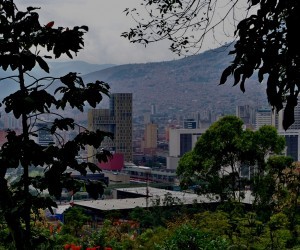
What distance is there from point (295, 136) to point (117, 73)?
8895cm

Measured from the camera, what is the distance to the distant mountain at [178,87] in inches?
4355

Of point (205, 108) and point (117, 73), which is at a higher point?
point (117, 73)

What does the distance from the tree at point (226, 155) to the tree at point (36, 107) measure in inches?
290

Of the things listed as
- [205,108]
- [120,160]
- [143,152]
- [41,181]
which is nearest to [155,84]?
[205,108]

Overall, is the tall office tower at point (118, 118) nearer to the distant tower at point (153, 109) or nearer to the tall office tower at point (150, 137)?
the tall office tower at point (150, 137)

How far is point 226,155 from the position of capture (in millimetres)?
9352

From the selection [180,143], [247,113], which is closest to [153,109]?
[247,113]

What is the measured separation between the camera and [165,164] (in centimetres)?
5684

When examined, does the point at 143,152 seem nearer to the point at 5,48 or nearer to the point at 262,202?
the point at 262,202

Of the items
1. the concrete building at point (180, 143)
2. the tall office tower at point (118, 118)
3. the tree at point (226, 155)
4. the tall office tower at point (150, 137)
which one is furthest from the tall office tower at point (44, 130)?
the tall office tower at point (150, 137)

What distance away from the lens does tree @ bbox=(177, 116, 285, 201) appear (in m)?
9.09

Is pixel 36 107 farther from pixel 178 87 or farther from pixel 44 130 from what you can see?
pixel 178 87

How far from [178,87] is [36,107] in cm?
12290

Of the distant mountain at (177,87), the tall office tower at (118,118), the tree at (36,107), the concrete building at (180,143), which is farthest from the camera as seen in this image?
the distant mountain at (177,87)
